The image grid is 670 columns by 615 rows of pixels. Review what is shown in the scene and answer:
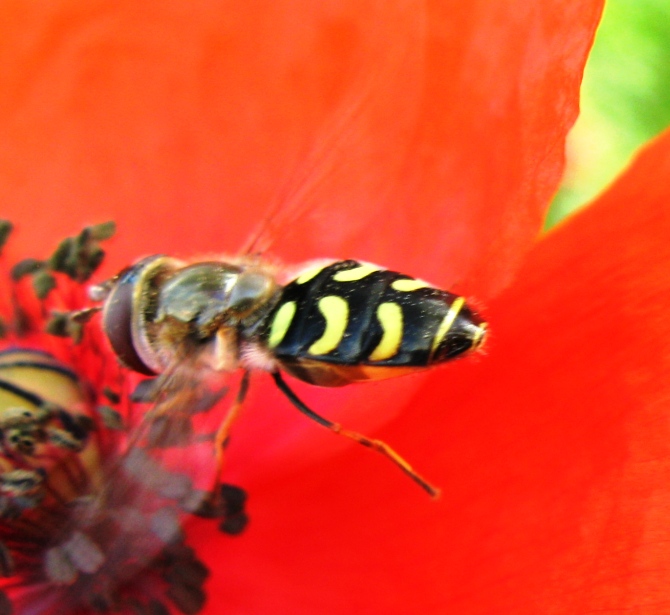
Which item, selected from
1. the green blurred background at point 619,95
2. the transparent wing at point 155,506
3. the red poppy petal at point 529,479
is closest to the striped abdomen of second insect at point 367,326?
the transparent wing at point 155,506

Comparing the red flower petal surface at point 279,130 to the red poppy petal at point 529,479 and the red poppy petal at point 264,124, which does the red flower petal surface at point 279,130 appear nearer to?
the red poppy petal at point 264,124

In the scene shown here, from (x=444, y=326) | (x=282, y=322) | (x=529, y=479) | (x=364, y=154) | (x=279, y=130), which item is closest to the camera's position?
(x=444, y=326)

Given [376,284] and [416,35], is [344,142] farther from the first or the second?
[376,284]

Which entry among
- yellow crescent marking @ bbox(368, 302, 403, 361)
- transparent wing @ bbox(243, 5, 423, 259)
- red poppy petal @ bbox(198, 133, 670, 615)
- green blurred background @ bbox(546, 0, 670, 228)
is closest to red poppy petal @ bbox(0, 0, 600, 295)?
transparent wing @ bbox(243, 5, 423, 259)

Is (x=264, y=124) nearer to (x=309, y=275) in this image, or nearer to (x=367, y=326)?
(x=309, y=275)

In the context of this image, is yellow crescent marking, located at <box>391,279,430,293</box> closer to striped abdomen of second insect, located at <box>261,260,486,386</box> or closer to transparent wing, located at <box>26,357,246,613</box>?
striped abdomen of second insect, located at <box>261,260,486,386</box>

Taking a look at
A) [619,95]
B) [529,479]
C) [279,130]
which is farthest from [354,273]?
[619,95]

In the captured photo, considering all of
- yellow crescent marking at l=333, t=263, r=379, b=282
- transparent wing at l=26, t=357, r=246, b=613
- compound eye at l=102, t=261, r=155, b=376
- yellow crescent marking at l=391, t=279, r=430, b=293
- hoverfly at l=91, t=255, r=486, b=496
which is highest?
yellow crescent marking at l=391, t=279, r=430, b=293
